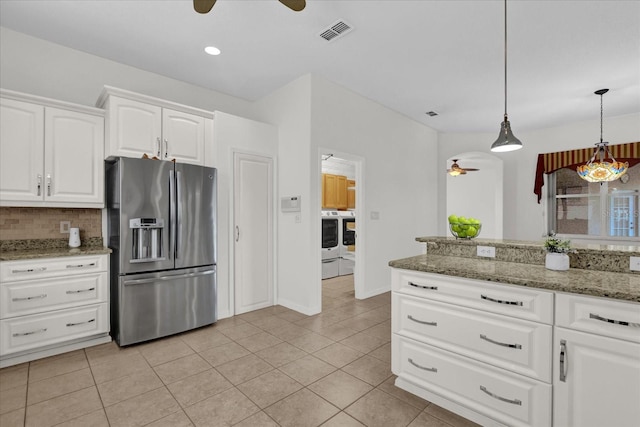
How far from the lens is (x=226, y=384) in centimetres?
216

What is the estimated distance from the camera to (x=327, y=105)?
379cm

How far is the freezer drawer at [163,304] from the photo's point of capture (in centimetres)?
273

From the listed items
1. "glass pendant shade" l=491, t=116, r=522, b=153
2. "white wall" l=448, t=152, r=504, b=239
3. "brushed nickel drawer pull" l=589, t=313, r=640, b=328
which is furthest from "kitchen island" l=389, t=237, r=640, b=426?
"white wall" l=448, t=152, r=504, b=239

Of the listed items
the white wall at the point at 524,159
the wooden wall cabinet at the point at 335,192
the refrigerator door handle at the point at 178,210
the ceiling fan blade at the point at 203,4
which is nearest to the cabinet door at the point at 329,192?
the wooden wall cabinet at the point at 335,192

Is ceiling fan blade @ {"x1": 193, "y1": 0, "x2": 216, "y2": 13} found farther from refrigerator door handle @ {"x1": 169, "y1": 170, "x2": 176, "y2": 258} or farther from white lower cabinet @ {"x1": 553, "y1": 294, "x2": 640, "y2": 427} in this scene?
white lower cabinet @ {"x1": 553, "y1": 294, "x2": 640, "y2": 427}

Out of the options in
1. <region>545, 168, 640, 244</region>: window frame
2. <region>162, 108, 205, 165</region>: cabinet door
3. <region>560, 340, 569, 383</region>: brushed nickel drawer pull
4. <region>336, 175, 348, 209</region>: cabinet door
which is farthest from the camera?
<region>336, 175, 348, 209</region>: cabinet door

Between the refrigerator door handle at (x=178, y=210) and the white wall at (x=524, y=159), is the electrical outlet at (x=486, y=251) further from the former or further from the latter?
the white wall at (x=524, y=159)

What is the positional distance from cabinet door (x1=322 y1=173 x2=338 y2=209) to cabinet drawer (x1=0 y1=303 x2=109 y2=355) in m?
3.75

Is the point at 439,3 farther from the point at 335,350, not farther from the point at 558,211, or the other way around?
the point at 558,211

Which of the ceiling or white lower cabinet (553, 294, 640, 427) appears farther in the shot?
the ceiling

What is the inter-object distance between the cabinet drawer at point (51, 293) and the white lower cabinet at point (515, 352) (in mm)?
2663

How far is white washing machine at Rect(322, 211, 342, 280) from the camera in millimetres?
5492

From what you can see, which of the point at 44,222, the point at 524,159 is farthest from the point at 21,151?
the point at 524,159

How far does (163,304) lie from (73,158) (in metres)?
1.60
